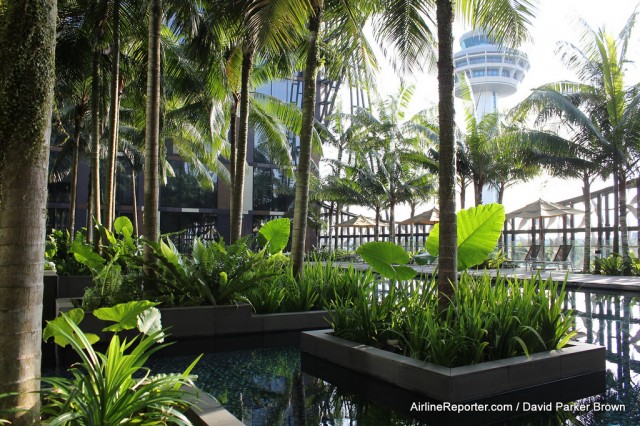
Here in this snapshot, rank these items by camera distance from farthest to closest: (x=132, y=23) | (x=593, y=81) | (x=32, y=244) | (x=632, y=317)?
(x=593, y=81)
(x=132, y=23)
(x=632, y=317)
(x=32, y=244)

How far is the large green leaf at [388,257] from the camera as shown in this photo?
5887mm

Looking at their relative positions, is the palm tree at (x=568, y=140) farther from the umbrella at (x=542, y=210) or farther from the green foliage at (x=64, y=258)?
the green foliage at (x=64, y=258)

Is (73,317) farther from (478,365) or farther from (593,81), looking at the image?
(593,81)

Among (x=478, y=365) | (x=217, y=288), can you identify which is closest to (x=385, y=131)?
(x=217, y=288)

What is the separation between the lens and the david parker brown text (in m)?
4.18

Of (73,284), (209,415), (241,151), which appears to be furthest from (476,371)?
(73,284)

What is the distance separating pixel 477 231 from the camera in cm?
608

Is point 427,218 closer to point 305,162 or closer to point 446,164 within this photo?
point 305,162

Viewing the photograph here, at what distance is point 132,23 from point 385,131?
47.1ft

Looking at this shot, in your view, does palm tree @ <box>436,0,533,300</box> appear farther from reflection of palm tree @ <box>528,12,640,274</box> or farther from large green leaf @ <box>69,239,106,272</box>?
reflection of palm tree @ <box>528,12,640,274</box>

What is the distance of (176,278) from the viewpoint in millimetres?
7285

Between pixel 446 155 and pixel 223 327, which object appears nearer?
pixel 446 155

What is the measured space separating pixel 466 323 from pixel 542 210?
62.9ft

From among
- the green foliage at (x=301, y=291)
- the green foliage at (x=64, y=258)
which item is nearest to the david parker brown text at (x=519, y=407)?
the green foliage at (x=301, y=291)
